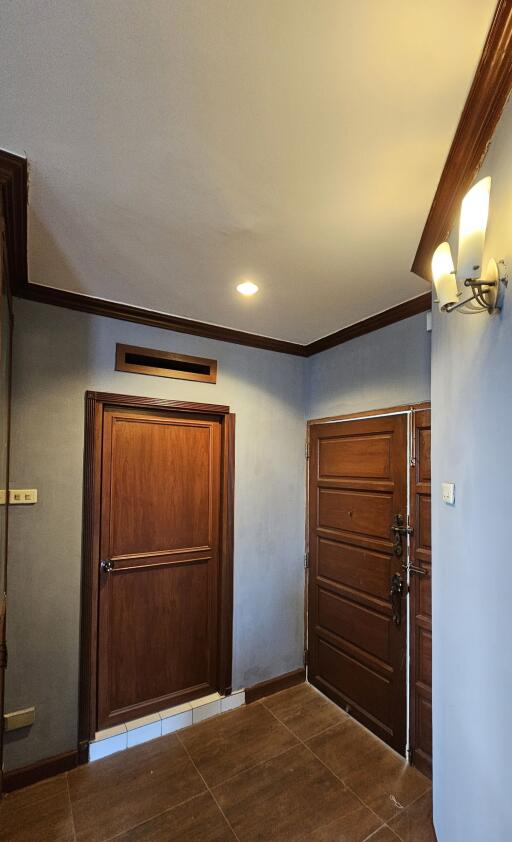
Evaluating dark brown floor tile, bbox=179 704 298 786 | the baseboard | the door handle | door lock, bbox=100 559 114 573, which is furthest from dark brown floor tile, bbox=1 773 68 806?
the door handle

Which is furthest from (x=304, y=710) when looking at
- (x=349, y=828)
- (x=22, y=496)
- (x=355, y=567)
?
(x=22, y=496)

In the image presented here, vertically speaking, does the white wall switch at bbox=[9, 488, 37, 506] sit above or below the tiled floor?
above

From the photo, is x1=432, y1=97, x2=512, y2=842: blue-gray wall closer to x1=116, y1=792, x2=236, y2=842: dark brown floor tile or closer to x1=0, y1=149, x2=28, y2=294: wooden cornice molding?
x1=116, y1=792, x2=236, y2=842: dark brown floor tile

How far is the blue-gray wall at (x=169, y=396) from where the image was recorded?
2105mm

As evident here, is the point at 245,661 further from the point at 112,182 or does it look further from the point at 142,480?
the point at 112,182

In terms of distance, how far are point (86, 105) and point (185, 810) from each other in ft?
9.28

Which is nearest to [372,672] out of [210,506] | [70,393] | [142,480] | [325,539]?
[325,539]

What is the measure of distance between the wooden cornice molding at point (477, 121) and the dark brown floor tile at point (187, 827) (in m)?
2.76

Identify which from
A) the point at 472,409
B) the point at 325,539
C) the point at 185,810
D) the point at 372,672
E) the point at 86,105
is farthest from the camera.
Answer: the point at 325,539

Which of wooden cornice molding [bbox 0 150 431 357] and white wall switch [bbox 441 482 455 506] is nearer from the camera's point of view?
wooden cornice molding [bbox 0 150 431 357]

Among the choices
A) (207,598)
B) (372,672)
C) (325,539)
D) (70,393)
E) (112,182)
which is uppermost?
(112,182)

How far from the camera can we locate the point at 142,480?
2516mm

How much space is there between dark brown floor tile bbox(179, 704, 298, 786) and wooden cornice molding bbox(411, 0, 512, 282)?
2824 millimetres

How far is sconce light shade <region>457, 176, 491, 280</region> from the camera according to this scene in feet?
3.31
